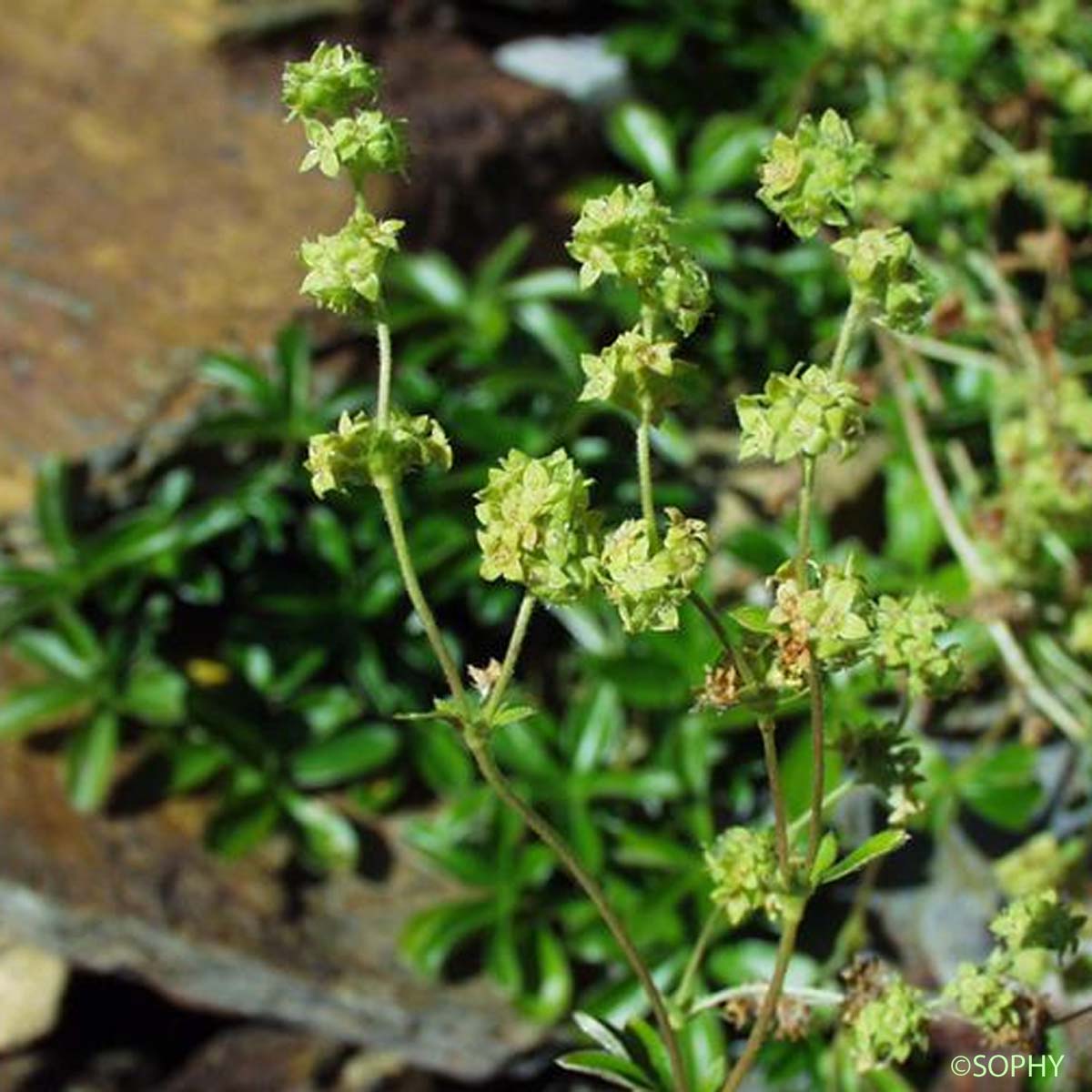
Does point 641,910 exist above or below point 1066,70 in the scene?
below

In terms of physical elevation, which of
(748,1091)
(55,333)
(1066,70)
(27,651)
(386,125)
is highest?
(386,125)

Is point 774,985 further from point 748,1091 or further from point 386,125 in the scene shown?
point 748,1091

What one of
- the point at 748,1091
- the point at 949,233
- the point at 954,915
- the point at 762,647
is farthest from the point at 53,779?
the point at 762,647

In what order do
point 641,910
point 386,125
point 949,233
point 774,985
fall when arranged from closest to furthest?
point 386,125 < point 774,985 < point 641,910 < point 949,233

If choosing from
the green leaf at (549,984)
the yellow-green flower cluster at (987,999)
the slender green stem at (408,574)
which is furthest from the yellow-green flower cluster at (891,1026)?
the green leaf at (549,984)

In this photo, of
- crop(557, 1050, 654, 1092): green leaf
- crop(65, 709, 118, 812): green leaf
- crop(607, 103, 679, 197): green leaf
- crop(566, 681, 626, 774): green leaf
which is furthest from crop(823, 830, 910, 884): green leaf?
crop(607, 103, 679, 197): green leaf

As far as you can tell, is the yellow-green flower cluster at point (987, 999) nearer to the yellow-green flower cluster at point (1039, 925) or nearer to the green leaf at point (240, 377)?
the yellow-green flower cluster at point (1039, 925)

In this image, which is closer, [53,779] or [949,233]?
[53,779]

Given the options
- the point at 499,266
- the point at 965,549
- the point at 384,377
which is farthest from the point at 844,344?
the point at 499,266
